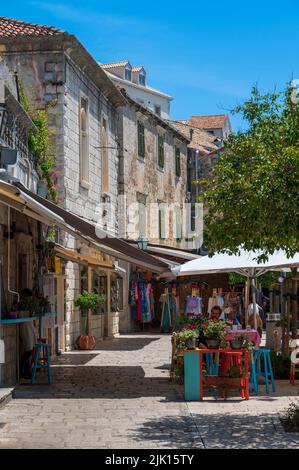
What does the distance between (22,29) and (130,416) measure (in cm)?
1337

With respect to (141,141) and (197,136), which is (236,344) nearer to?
(141,141)

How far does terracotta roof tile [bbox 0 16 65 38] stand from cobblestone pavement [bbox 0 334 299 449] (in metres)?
8.87

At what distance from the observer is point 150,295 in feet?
96.4

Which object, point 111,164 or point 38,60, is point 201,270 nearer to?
point 38,60

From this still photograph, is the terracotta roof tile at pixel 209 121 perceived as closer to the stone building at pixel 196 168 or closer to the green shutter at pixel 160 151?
the stone building at pixel 196 168

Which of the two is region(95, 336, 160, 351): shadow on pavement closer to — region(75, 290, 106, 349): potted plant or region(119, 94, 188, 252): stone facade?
region(75, 290, 106, 349): potted plant

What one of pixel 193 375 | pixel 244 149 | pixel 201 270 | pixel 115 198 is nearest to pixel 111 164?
pixel 115 198

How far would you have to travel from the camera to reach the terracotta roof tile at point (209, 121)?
59.5 metres

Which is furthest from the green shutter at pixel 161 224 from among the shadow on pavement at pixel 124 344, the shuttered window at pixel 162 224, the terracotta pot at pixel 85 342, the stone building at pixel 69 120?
the terracotta pot at pixel 85 342

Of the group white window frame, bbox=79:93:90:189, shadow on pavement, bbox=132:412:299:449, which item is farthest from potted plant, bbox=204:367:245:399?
white window frame, bbox=79:93:90:189

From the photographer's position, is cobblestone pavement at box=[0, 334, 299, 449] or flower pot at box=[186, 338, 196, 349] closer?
cobblestone pavement at box=[0, 334, 299, 449]

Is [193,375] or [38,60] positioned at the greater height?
[38,60]

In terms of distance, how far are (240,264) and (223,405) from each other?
3070 mm

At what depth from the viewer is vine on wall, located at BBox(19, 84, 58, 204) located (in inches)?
691
